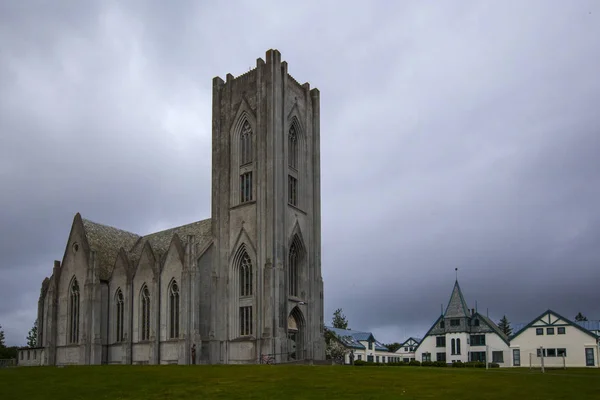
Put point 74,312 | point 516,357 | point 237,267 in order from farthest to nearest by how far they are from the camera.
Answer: point 516,357 → point 74,312 → point 237,267

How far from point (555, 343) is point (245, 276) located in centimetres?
4036

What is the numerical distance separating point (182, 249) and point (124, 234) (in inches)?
752

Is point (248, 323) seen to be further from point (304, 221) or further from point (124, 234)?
point (124, 234)

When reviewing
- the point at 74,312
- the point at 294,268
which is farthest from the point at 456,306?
the point at 74,312

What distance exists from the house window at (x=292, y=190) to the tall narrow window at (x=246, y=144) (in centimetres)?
413

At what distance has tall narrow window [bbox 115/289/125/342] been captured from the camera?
209 ft

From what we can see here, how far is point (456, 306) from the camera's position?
94812 mm

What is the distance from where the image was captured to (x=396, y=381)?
100 feet

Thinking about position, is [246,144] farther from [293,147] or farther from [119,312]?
[119,312]

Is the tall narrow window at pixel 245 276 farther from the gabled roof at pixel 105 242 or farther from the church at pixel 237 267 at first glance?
the gabled roof at pixel 105 242

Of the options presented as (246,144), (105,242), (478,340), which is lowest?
(478,340)

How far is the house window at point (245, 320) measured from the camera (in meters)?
54.8

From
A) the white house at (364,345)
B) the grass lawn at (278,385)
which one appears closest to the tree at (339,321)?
the white house at (364,345)

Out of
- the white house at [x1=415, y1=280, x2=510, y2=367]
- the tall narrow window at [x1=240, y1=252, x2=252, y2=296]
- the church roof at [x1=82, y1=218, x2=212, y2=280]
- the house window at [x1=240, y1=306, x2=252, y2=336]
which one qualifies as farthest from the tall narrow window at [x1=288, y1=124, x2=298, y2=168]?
the white house at [x1=415, y1=280, x2=510, y2=367]
